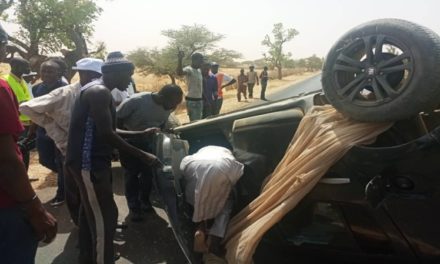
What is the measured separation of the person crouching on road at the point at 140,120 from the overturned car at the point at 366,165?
4.15 ft

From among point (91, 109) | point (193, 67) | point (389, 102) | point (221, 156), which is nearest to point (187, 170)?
point (221, 156)

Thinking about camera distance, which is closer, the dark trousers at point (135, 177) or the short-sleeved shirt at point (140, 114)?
the short-sleeved shirt at point (140, 114)

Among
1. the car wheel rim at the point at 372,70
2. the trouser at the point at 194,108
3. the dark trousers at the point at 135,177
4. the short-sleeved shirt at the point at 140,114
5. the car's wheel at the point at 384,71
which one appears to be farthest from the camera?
the trouser at the point at 194,108

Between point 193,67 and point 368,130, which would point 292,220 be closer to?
point 368,130

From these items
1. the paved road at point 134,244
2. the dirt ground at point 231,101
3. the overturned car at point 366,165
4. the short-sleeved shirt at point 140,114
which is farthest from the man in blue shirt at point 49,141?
the dirt ground at point 231,101

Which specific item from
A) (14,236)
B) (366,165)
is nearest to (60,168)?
(14,236)

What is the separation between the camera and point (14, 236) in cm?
195

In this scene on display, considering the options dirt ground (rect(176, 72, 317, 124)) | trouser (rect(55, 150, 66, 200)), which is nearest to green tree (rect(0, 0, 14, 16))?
dirt ground (rect(176, 72, 317, 124))

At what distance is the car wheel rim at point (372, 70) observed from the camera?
2.24m

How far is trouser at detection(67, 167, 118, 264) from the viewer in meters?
2.83

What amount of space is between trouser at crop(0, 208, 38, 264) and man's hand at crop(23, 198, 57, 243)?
0.04 meters

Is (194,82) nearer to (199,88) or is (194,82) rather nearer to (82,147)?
(199,88)

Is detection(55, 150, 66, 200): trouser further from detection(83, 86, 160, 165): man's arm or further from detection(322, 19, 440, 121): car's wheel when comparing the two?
detection(322, 19, 440, 121): car's wheel

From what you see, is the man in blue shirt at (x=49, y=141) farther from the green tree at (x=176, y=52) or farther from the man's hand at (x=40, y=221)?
the green tree at (x=176, y=52)
